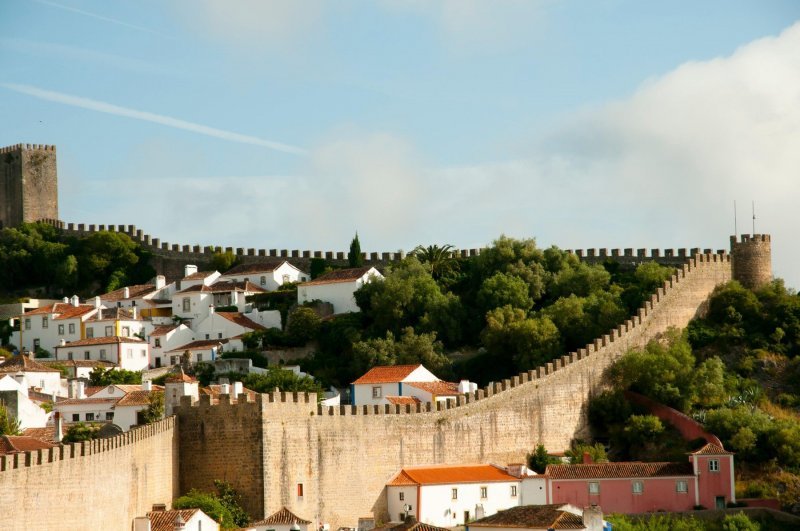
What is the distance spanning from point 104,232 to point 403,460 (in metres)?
34.7

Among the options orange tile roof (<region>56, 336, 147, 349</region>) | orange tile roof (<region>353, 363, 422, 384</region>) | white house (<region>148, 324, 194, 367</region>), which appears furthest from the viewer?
white house (<region>148, 324, 194, 367</region>)

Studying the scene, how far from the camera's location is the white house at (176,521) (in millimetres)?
43606

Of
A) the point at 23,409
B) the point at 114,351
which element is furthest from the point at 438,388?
the point at 114,351

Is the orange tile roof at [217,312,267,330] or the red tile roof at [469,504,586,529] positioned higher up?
the orange tile roof at [217,312,267,330]

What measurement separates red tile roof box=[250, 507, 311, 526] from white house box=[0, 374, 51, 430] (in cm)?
1389

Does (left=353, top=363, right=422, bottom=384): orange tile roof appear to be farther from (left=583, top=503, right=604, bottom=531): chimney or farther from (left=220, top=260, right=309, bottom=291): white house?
(left=220, top=260, right=309, bottom=291): white house

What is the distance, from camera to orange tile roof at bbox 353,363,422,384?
59.4m

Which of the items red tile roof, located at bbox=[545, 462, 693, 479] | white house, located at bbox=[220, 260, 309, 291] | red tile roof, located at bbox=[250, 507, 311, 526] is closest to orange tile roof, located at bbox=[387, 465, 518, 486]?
red tile roof, located at bbox=[545, 462, 693, 479]

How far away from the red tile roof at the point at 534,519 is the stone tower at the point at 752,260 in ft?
64.6

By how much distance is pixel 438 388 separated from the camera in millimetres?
58375

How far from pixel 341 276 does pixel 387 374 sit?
13.4m

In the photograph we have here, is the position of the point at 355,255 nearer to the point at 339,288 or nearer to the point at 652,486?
the point at 339,288

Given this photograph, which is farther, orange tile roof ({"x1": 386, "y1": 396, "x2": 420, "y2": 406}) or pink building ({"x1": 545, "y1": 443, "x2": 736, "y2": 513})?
orange tile roof ({"x1": 386, "y1": 396, "x2": 420, "y2": 406})

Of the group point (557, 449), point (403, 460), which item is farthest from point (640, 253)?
point (403, 460)
